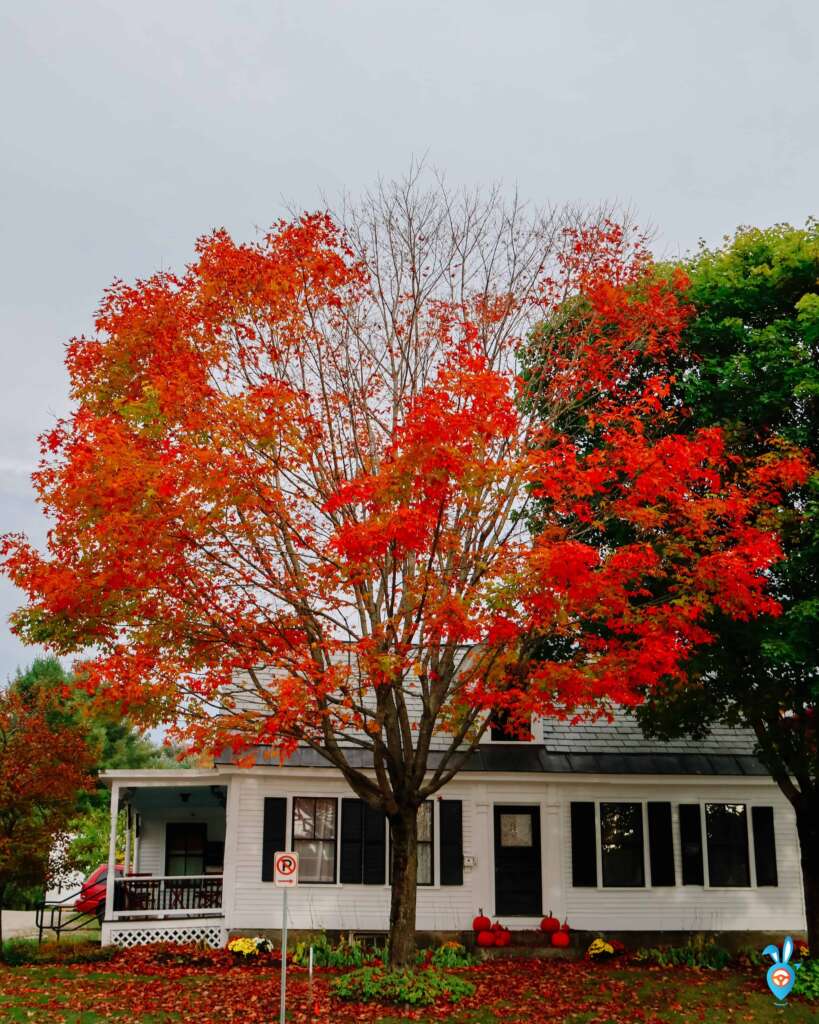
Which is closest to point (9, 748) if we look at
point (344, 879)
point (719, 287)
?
point (344, 879)

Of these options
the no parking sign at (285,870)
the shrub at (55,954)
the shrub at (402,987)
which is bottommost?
the shrub at (55,954)

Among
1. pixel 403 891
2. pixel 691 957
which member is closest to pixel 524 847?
pixel 691 957

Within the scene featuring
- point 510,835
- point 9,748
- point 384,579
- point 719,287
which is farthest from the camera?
point 510,835

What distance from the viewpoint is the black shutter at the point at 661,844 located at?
2284cm

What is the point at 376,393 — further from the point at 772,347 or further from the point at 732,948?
the point at 732,948

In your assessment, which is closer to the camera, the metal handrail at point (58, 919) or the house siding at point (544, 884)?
the house siding at point (544, 884)

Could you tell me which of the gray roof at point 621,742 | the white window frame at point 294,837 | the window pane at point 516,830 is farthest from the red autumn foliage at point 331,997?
the gray roof at point 621,742

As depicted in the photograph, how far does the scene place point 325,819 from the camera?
22531 mm

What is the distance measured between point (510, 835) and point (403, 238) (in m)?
13.3

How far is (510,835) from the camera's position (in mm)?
23000

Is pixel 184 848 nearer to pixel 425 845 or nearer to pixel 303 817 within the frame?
pixel 303 817

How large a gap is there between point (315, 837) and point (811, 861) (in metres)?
10.2

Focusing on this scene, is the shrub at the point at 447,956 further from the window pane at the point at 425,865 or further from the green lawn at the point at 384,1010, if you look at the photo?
the window pane at the point at 425,865

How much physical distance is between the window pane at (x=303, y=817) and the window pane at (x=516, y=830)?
169 inches
